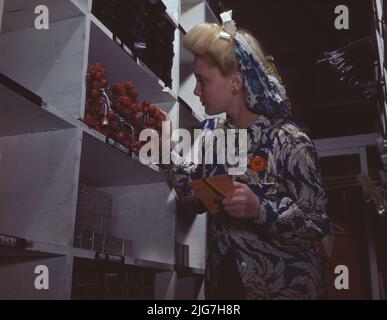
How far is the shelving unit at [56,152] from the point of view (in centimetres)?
163

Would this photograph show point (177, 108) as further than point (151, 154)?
Yes

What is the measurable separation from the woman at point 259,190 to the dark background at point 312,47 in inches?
78.1

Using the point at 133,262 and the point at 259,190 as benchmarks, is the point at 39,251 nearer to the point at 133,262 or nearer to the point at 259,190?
the point at 133,262

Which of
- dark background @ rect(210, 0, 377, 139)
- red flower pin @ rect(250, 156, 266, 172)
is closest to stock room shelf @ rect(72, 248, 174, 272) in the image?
red flower pin @ rect(250, 156, 266, 172)

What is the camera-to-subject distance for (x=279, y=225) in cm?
164

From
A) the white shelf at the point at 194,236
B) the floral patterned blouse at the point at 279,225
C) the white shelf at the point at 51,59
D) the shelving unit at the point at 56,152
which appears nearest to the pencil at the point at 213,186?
the floral patterned blouse at the point at 279,225

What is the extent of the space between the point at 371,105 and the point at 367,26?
1.11 metres

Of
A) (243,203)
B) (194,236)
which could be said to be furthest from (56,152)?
(194,236)

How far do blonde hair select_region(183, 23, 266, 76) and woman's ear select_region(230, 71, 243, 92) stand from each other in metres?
0.03

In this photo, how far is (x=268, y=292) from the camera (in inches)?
67.8

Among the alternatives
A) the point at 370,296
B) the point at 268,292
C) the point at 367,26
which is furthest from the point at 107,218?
the point at 370,296

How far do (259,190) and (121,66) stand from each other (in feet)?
3.60

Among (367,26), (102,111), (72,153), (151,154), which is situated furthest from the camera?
(367,26)

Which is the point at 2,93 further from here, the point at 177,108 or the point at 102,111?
the point at 177,108
